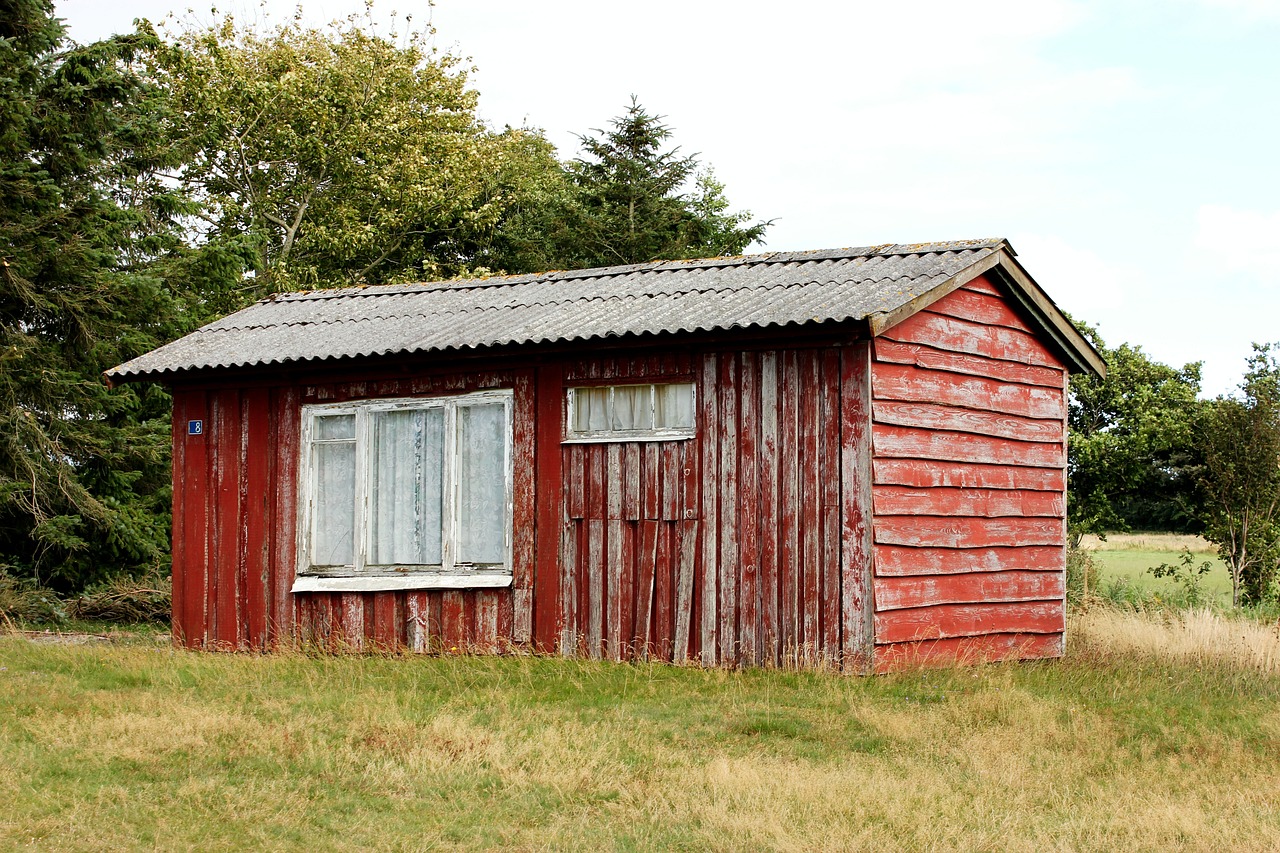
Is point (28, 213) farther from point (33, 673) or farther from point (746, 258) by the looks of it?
point (746, 258)

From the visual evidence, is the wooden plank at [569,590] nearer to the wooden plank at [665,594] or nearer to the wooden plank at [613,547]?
the wooden plank at [613,547]

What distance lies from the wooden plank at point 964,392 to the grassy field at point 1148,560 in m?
8.57

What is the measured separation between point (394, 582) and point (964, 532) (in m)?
5.13

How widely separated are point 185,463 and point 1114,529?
18.4 meters

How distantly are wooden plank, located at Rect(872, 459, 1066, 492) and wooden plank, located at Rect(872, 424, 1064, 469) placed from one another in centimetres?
5

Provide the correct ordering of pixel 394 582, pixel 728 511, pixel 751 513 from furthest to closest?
1. pixel 394 582
2. pixel 728 511
3. pixel 751 513

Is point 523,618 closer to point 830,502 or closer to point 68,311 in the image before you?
point 830,502

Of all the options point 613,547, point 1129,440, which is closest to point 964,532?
point 613,547

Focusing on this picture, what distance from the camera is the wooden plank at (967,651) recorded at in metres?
11.3

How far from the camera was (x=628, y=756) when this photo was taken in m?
8.30

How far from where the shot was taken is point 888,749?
28.4 ft

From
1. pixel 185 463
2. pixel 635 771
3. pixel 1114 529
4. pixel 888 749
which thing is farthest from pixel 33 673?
pixel 1114 529

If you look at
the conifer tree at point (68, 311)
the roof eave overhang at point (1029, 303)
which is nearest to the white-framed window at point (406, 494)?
the roof eave overhang at point (1029, 303)

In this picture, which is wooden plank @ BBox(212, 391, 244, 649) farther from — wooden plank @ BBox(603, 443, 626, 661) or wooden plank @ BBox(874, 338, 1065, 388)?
wooden plank @ BBox(874, 338, 1065, 388)
